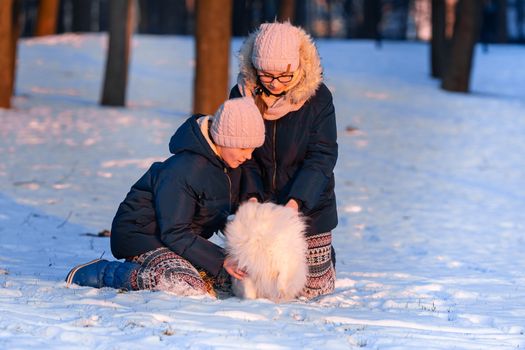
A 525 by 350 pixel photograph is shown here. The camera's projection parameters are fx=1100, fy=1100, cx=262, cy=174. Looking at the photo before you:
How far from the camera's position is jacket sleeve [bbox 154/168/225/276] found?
611 centimetres

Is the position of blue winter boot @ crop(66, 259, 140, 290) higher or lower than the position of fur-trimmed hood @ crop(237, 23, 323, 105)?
lower

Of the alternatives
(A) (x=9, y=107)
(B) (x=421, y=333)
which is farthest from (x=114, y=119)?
(B) (x=421, y=333)

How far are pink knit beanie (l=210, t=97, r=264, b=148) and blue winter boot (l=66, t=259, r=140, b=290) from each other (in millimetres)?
960

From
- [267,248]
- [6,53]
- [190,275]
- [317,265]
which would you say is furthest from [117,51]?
[267,248]

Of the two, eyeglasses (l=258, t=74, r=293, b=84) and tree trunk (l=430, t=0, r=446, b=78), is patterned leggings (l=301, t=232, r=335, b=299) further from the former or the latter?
tree trunk (l=430, t=0, r=446, b=78)

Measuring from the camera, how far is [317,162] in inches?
257

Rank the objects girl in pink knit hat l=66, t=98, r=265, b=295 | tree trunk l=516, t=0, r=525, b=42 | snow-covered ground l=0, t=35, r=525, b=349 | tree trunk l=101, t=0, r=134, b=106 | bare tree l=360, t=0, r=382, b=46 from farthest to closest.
Result: 1. tree trunk l=516, t=0, r=525, b=42
2. bare tree l=360, t=0, r=382, b=46
3. tree trunk l=101, t=0, r=134, b=106
4. girl in pink knit hat l=66, t=98, r=265, b=295
5. snow-covered ground l=0, t=35, r=525, b=349

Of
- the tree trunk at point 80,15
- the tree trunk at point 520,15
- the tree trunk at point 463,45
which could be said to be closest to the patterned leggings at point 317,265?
the tree trunk at point 463,45

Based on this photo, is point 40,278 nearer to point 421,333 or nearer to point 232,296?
point 232,296

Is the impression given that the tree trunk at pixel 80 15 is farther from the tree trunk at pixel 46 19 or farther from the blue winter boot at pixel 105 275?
the blue winter boot at pixel 105 275

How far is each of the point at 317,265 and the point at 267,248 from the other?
2.91ft

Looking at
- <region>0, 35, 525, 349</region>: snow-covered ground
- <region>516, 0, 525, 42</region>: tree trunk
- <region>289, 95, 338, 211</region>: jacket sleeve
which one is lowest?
<region>0, 35, 525, 349</region>: snow-covered ground

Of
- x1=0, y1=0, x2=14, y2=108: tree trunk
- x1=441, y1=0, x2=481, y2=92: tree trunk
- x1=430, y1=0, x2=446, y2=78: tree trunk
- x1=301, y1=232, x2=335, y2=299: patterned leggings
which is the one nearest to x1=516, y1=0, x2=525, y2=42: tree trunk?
x1=430, y1=0, x2=446, y2=78: tree trunk

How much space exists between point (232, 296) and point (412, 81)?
20.8 m
